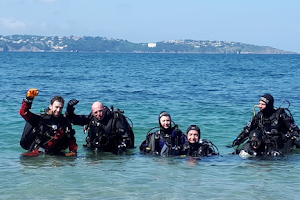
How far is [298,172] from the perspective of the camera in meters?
8.95

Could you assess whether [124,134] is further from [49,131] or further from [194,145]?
[49,131]

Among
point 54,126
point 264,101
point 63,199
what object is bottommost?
point 63,199

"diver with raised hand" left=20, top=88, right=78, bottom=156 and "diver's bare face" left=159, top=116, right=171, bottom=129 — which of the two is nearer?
"diver with raised hand" left=20, top=88, right=78, bottom=156

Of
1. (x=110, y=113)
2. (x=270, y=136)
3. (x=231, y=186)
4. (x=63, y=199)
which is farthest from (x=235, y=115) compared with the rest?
(x=63, y=199)

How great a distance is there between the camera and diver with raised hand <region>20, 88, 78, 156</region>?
8875 mm

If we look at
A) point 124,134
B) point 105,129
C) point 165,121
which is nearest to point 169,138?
point 165,121

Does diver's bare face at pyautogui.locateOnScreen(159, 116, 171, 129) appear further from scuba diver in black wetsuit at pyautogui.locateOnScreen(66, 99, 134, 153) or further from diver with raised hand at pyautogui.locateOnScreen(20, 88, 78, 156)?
diver with raised hand at pyautogui.locateOnScreen(20, 88, 78, 156)

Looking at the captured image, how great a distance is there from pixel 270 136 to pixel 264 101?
3.16ft

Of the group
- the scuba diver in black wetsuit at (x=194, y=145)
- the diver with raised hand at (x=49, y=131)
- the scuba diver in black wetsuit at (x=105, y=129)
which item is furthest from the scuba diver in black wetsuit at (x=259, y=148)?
the diver with raised hand at (x=49, y=131)

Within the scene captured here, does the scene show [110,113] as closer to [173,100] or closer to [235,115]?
[235,115]

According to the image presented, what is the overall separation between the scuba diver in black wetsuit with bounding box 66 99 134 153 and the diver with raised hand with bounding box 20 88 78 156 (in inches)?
20.6

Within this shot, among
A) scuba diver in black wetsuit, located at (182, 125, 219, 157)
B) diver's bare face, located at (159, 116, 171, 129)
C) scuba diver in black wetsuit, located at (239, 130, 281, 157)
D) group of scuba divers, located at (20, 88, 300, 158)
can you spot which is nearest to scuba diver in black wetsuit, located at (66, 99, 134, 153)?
group of scuba divers, located at (20, 88, 300, 158)

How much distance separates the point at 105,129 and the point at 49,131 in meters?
1.31

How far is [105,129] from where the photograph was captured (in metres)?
9.91
